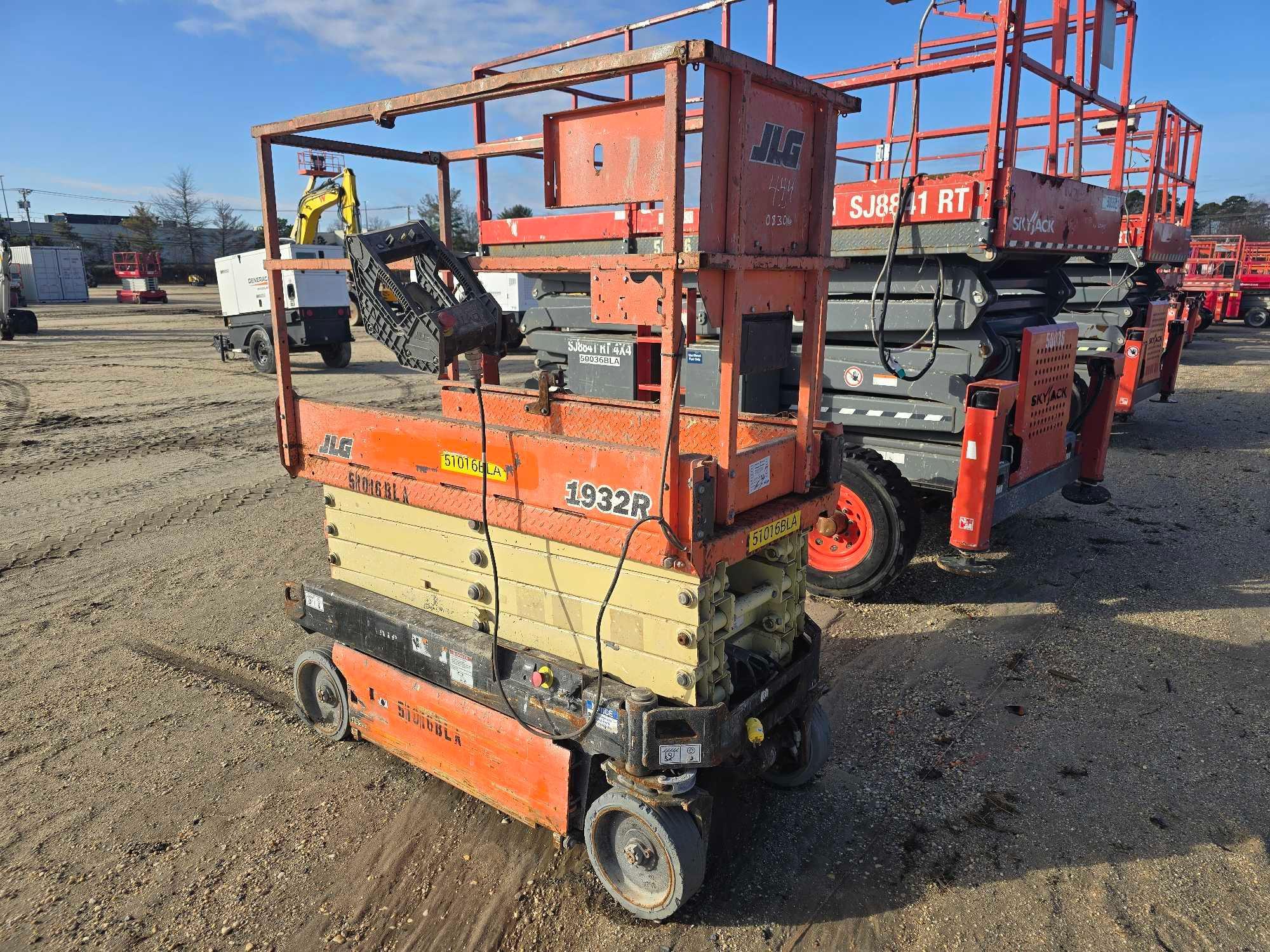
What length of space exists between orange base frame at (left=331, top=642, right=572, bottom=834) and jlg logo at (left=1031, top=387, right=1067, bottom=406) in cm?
401

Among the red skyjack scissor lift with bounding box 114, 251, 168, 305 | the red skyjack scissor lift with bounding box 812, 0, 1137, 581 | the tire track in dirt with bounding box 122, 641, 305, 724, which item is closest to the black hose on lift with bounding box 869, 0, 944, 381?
the red skyjack scissor lift with bounding box 812, 0, 1137, 581

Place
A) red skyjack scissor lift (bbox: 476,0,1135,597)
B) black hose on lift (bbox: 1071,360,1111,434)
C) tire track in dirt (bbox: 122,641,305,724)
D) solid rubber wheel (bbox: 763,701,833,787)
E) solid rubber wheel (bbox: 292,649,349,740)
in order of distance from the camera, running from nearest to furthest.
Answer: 1. solid rubber wheel (bbox: 763,701,833,787)
2. solid rubber wheel (bbox: 292,649,349,740)
3. tire track in dirt (bbox: 122,641,305,724)
4. red skyjack scissor lift (bbox: 476,0,1135,597)
5. black hose on lift (bbox: 1071,360,1111,434)

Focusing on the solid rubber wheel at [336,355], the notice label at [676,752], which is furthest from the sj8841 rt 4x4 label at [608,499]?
the solid rubber wheel at [336,355]

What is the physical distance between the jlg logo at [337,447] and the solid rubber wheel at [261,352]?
13.3m

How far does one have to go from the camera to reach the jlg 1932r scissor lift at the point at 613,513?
2426mm

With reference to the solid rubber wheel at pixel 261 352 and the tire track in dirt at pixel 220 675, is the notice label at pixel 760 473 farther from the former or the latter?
the solid rubber wheel at pixel 261 352

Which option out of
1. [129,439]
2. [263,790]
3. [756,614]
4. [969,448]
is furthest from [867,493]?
[129,439]

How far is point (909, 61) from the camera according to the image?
270 inches

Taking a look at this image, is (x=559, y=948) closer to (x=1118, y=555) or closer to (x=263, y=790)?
(x=263, y=790)

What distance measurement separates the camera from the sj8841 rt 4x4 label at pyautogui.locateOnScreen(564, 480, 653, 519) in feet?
8.31

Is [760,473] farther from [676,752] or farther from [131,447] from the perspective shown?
[131,447]

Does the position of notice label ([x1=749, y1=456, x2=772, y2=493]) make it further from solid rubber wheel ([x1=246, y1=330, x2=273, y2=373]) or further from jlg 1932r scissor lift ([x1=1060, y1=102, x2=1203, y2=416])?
solid rubber wheel ([x1=246, y1=330, x2=273, y2=373])

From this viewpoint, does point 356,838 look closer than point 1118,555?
Yes

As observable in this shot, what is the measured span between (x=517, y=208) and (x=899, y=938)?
4338cm
